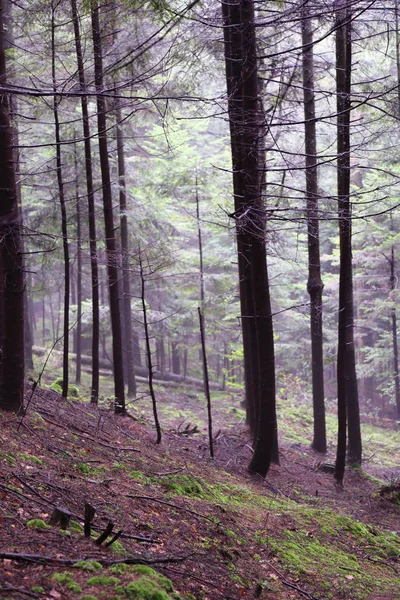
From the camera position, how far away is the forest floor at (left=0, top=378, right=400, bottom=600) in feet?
12.5

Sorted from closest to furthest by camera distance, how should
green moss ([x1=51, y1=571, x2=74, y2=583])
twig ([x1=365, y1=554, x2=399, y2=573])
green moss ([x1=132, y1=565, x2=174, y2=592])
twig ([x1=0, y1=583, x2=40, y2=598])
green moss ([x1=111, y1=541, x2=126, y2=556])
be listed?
twig ([x1=0, y1=583, x2=40, y2=598])
green moss ([x1=51, y1=571, x2=74, y2=583])
green moss ([x1=132, y1=565, x2=174, y2=592])
green moss ([x1=111, y1=541, x2=126, y2=556])
twig ([x1=365, y1=554, x2=399, y2=573])

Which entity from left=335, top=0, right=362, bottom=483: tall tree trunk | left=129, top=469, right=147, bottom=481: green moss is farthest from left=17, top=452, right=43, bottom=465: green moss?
left=335, top=0, right=362, bottom=483: tall tree trunk

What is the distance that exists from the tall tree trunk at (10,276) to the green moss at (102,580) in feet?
16.2

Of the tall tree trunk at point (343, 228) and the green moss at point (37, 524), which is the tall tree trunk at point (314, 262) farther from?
the green moss at point (37, 524)

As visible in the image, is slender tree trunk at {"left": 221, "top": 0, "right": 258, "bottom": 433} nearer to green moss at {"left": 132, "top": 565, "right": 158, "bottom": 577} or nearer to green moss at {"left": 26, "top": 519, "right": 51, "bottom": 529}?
green moss at {"left": 26, "top": 519, "right": 51, "bottom": 529}

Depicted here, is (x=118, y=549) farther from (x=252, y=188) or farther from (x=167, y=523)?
(x=252, y=188)

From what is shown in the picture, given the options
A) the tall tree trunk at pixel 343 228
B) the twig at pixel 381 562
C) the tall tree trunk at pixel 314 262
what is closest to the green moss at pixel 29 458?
the twig at pixel 381 562

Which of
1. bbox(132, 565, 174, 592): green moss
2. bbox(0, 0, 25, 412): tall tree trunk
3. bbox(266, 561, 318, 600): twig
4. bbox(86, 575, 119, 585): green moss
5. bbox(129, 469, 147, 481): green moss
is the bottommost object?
bbox(266, 561, 318, 600): twig

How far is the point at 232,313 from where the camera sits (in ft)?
80.0

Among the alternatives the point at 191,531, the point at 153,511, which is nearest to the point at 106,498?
the point at 153,511

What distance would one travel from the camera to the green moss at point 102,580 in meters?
3.54

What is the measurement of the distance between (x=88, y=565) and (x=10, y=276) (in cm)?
506

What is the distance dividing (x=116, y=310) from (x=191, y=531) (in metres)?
7.82

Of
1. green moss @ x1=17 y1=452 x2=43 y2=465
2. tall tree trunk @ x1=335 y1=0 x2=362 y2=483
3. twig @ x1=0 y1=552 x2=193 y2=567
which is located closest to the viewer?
twig @ x1=0 y1=552 x2=193 y2=567
